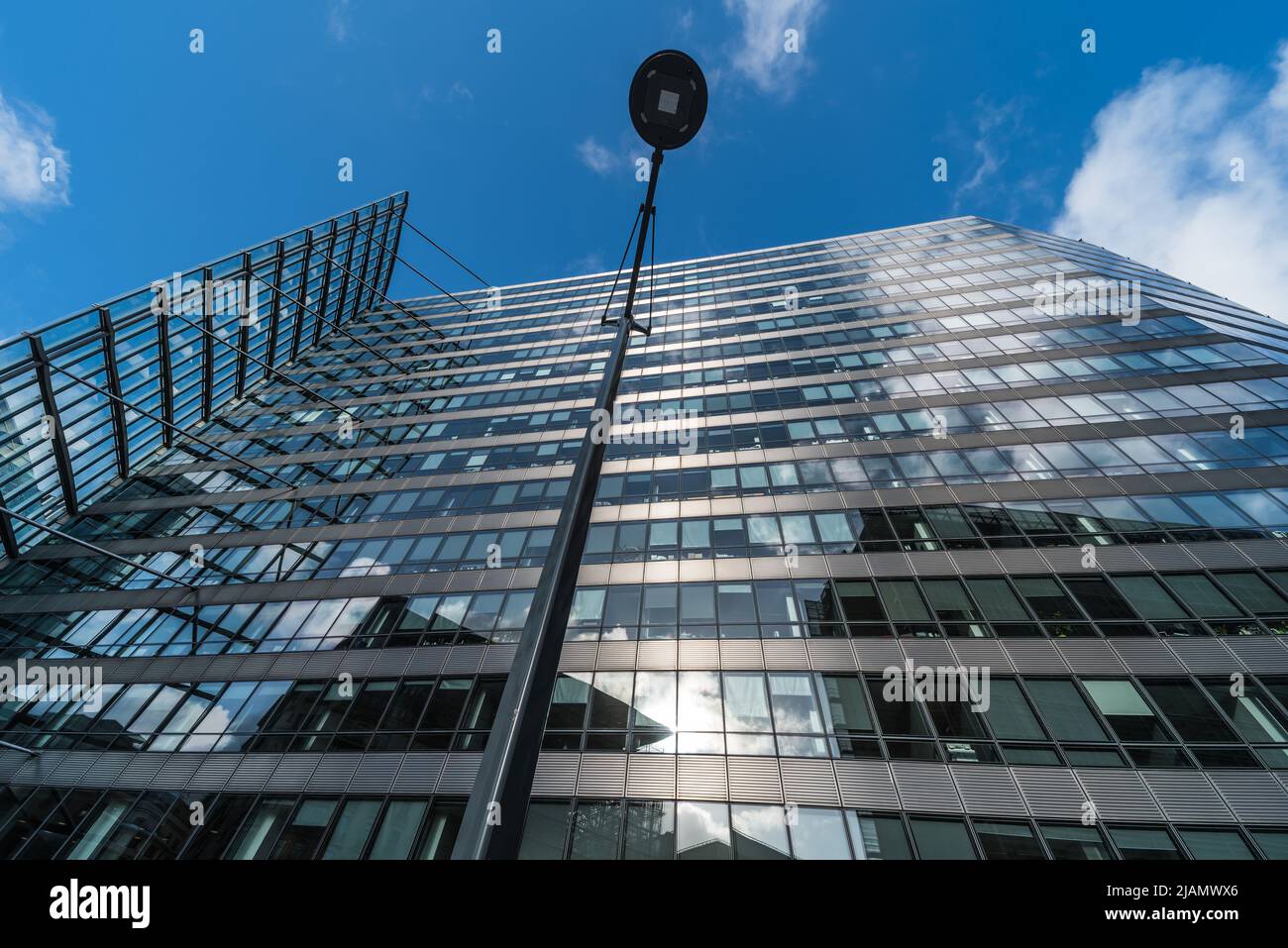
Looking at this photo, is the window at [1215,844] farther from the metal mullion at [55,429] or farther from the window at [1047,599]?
the metal mullion at [55,429]

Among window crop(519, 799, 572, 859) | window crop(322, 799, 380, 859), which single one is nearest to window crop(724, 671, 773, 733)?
window crop(519, 799, 572, 859)

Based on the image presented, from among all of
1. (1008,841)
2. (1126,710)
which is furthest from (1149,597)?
(1008,841)

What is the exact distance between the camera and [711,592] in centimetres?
1798

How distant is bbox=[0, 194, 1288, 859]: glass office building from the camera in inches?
500

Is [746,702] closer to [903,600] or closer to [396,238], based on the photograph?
[903,600]

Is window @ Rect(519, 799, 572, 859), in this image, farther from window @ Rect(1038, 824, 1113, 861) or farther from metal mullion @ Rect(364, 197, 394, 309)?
metal mullion @ Rect(364, 197, 394, 309)

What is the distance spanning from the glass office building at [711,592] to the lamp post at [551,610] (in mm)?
8090

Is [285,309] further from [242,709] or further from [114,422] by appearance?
[242,709]

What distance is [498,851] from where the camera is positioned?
2.69 m

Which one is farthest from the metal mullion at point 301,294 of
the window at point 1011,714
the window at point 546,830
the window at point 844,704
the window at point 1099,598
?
the window at point 1099,598

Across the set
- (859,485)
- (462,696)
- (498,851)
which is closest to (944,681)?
(859,485)

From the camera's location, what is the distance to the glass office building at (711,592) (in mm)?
12703

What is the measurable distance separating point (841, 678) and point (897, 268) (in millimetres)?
36868
